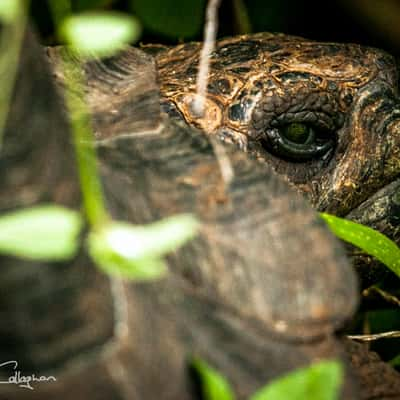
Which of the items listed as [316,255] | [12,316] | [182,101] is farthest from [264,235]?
[182,101]

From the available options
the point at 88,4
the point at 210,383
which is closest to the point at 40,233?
the point at 210,383

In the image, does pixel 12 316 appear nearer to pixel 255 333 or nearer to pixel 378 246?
pixel 255 333

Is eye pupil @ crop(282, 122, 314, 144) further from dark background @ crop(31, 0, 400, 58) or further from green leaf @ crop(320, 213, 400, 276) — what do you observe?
green leaf @ crop(320, 213, 400, 276)

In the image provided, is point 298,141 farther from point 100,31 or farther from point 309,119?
point 100,31

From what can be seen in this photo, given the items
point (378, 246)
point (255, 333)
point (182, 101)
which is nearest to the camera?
point (255, 333)

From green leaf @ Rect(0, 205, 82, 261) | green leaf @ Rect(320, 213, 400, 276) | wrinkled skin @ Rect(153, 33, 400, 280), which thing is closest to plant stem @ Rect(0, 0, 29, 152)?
green leaf @ Rect(0, 205, 82, 261)

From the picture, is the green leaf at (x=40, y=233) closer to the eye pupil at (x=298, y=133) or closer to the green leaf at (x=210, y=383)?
the green leaf at (x=210, y=383)

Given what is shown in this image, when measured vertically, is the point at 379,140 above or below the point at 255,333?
below
